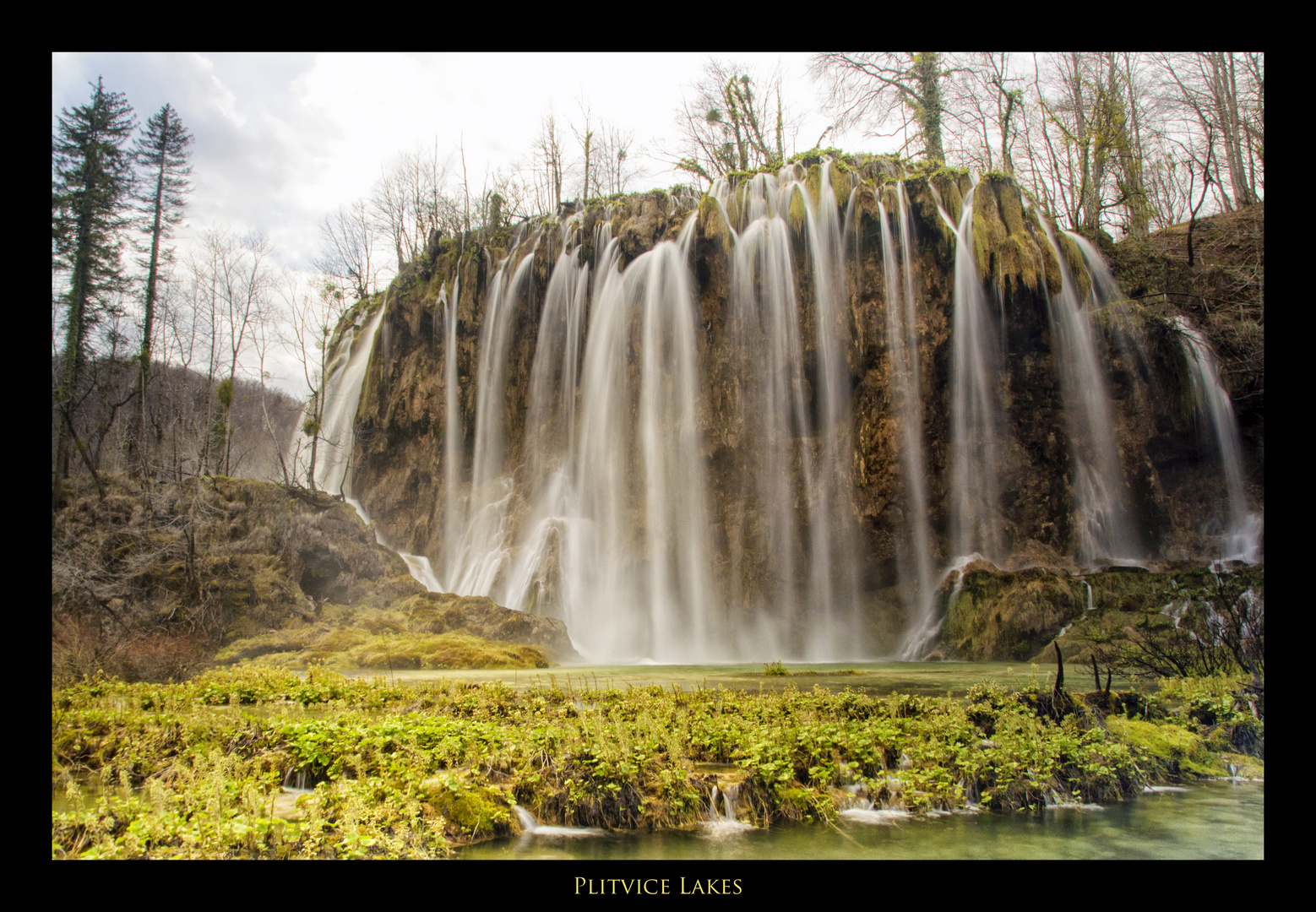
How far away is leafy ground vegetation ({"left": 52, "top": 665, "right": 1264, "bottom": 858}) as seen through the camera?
364 cm

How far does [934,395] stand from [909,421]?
2.01 ft

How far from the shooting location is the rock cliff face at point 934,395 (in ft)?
30.3

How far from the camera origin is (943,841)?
3.70 meters

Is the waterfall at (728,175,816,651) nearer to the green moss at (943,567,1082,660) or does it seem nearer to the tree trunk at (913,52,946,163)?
the green moss at (943,567,1082,660)

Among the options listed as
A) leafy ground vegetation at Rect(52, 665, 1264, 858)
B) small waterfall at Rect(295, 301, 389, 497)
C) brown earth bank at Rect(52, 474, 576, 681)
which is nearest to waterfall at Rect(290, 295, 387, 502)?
small waterfall at Rect(295, 301, 389, 497)

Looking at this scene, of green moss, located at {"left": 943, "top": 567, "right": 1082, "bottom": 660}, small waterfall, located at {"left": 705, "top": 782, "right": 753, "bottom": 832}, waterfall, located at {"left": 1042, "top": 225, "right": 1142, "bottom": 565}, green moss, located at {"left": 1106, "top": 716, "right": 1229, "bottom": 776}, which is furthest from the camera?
waterfall, located at {"left": 1042, "top": 225, "right": 1142, "bottom": 565}

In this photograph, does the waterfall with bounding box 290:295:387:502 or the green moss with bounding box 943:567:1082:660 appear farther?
the waterfall with bounding box 290:295:387:502

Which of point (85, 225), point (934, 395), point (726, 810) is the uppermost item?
point (85, 225)

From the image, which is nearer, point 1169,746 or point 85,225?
point 1169,746

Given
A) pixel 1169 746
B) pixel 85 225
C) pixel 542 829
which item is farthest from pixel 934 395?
pixel 85 225

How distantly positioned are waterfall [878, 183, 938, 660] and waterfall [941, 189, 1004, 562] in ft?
1.62

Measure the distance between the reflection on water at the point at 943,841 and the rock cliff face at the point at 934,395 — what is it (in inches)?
200

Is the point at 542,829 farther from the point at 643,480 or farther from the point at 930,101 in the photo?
the point at 930,101

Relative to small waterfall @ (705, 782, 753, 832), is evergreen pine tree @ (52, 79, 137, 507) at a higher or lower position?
higher
